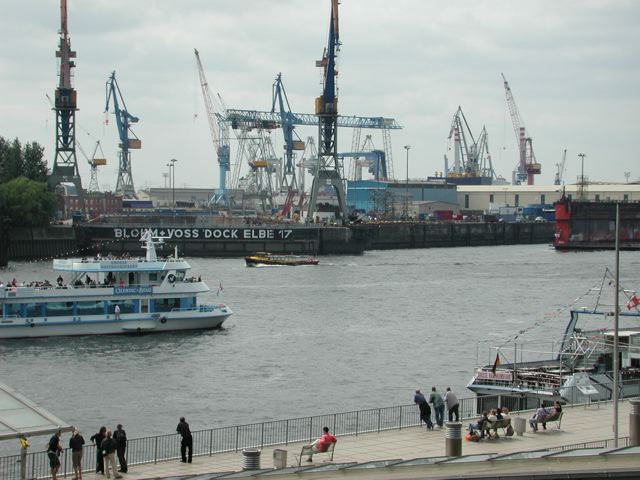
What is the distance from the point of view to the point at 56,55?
5305 inches

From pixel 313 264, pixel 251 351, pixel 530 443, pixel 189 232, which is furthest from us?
pixel 189 232

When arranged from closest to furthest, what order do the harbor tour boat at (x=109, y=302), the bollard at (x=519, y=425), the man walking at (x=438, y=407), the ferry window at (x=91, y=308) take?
the bollard at (x=519, y=425) < the man walking at (x=438, y=407) < the harbor tour boat at (x=109, y=302) < the ferry window at (x=91, y=308)

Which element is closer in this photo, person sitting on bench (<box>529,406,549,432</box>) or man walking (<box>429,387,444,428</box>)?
person sitting on bench (<box>529,406,549,432</box>)

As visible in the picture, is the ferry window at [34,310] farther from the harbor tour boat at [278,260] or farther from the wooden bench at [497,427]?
the harbor tour boat at [278,260]

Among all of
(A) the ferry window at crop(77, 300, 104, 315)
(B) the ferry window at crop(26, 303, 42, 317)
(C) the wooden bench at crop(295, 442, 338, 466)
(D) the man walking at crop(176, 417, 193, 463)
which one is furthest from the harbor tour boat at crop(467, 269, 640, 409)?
(B) the ferry window at crop(26, 303, 42, 317)

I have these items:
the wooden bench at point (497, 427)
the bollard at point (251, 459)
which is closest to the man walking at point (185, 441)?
the bollard at point (251, 459)

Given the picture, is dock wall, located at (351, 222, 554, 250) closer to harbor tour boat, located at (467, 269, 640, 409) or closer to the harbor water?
the harbor water

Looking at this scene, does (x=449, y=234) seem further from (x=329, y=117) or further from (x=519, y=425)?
(x=519, y=425)

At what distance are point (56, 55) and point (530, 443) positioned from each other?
114162 millimetres

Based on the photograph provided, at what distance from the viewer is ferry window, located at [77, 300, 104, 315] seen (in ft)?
186

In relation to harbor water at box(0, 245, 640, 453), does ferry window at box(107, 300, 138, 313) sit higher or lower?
higher

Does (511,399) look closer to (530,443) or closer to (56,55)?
(530,443)

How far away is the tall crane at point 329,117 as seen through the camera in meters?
139

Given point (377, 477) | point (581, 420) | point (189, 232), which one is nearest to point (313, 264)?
point (189, 232)
